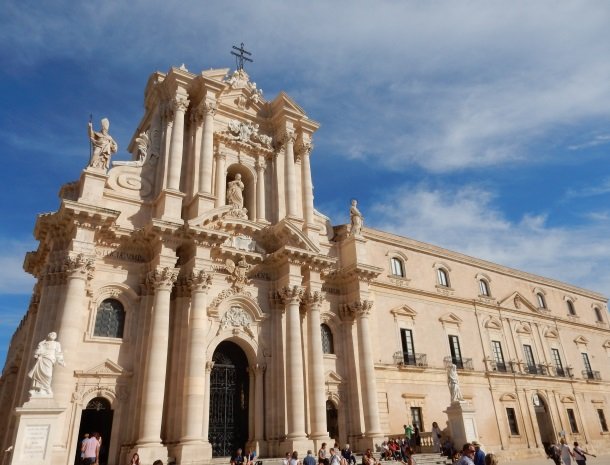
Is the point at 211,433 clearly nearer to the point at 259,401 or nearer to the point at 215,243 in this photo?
the point at 259,401

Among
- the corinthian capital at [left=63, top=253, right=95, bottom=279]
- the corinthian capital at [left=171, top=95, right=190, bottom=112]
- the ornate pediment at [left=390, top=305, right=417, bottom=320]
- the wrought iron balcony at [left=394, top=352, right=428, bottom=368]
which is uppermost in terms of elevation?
the corinthian capital at [left=171, top=95, right=190, bottom=112]

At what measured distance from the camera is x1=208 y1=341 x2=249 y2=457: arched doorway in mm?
18938

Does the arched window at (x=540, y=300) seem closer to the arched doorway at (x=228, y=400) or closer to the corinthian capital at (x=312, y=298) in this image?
the corinthian capital at (x=312, y=298)

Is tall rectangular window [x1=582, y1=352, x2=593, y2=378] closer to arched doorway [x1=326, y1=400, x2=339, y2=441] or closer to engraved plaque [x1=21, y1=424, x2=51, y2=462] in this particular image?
arched doorway [x1=326, y1=400, x2=339, y2=441]

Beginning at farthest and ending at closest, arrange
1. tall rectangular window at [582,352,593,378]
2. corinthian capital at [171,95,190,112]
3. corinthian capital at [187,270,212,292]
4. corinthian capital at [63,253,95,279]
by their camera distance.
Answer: tall rectangular window at [582,352,593,378] → corinthian capital at [171,95,190,112] → corinthian capital at [187,270,212,292] → corinthian capital at [63,253,95,279]

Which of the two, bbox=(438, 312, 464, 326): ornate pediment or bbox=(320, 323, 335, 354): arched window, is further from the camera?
bbox=(438, 312, 464, 326): ornate pediment

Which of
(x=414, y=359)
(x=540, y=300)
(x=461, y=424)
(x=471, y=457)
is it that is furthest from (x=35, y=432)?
(x=540, y=300)

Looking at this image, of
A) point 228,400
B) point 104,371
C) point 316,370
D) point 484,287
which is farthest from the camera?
point 484,287

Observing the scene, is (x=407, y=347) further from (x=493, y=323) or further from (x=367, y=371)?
(x=493, y=323)

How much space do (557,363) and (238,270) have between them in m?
24.7

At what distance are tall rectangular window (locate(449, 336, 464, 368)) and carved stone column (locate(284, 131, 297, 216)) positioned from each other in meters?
12.1

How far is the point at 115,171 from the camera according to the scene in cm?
2023

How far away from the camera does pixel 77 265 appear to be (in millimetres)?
16469

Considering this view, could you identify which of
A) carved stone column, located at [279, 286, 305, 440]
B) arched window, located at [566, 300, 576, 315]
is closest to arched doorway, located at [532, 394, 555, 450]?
arched window, located at [566, 300, 576, 315]
